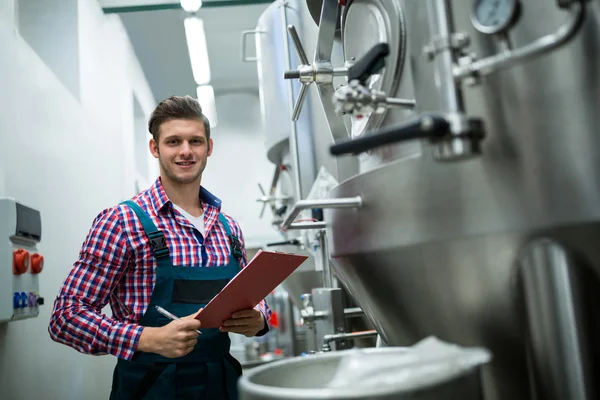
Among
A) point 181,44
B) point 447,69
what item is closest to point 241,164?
point 181,44

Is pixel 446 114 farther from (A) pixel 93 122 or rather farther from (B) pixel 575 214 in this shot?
(A) pixel 93 122

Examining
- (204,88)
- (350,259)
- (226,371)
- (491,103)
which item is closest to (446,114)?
(491,103)

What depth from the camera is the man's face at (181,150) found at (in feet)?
4.87

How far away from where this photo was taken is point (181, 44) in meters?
5.16

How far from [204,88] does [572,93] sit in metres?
4.14

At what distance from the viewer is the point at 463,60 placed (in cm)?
66

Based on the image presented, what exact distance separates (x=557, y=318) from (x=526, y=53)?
313 millimetres

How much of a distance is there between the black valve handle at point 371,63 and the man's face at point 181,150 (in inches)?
28.9

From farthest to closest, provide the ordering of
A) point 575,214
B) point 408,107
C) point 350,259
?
point 350,259
point 408,107
point 575,214

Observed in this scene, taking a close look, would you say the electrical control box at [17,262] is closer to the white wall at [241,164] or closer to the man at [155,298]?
the man at [155,298]

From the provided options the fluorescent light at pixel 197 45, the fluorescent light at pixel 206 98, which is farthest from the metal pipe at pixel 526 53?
the fluorescent light at pixel 206 98

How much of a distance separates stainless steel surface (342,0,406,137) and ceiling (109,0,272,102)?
2.94 meters

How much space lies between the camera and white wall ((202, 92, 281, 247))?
6.67 metres

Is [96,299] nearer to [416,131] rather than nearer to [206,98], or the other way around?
[416,131]
